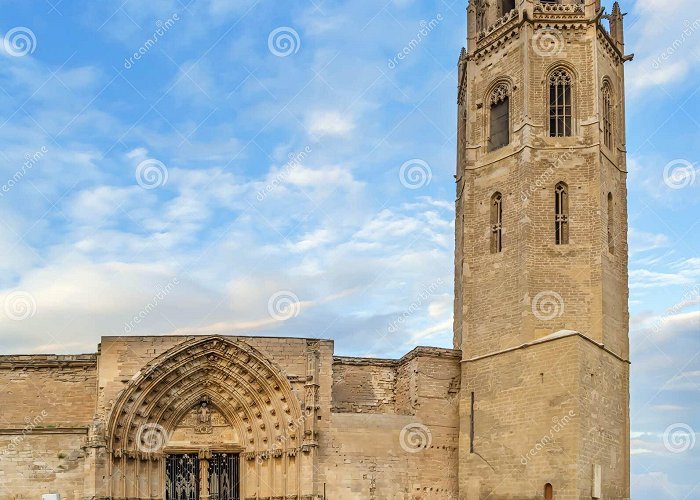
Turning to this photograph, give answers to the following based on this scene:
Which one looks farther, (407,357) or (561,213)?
(407,357)

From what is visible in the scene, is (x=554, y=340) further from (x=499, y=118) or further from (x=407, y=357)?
(x=499, y=118)

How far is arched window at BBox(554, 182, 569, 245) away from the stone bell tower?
4 cm

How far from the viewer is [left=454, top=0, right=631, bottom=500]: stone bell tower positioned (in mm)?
20922

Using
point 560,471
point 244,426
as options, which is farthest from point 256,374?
point 560,471

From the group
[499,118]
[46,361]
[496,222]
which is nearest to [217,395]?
[46,361]

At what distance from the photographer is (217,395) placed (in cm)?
2409

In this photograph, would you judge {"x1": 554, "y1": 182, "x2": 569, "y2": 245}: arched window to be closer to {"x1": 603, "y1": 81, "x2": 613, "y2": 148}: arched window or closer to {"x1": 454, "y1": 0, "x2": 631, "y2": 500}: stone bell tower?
{"x1": 454, "y1": 0, "x2": 631, "y2": 500}: stone bell tower

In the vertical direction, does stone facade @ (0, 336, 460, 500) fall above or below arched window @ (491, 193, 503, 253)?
below

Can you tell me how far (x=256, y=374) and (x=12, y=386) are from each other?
21.5 feet

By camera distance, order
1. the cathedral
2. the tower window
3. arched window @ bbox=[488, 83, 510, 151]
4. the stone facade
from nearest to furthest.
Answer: the cathedral
the stone facade
arched window @ bbox=[488, 83, 510, 151]
the tower window

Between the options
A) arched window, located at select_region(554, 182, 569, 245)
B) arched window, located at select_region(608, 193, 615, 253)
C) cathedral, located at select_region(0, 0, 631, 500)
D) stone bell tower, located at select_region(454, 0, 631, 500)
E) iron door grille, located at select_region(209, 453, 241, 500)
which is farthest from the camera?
iron door grille, located at select_region(209, 453, 241, 500)

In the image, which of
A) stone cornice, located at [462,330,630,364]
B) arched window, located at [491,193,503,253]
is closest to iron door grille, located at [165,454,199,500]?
stone cornice, located at [462,330,630,364]

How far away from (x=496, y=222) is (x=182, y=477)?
11006mm

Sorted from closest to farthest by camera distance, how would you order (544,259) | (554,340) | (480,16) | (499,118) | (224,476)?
(554,340) < (544,259) < (224,476) < (499,118) < (480,16)
